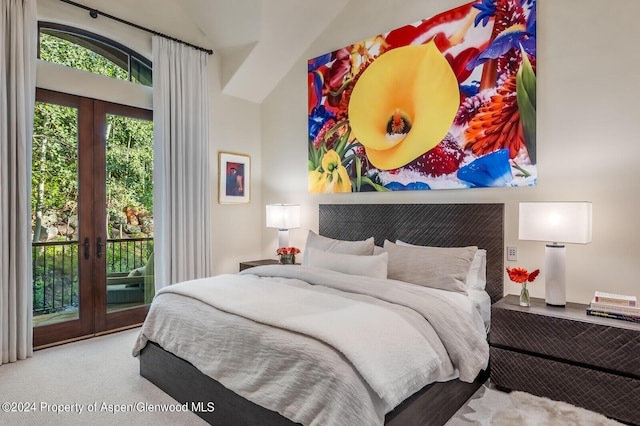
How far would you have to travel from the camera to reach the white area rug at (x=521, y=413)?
209 centimetres

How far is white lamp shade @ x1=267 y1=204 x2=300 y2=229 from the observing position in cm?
420

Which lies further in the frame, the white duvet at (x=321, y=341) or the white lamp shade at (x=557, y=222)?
the white lamp shade at (x=557, y=222)

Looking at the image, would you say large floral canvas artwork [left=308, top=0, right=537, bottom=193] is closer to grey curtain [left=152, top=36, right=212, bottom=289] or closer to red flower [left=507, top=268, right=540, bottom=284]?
red flower [left=507, top=268, right=540, bottom=284]

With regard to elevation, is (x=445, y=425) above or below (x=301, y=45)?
below

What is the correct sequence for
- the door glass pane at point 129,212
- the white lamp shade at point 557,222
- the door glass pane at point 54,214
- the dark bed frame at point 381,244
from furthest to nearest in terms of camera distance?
the door glass pane at point 129,212 < the door glass pane at point 54,214 < the white lamp shade at point 557,222 < the dark bed frame at point 381,244

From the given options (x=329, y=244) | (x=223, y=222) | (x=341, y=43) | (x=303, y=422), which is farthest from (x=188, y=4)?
(x=303, y=422)

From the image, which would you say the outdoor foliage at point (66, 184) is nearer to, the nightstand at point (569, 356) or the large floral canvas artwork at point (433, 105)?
the large floral canvas artwork at point (433, 105)

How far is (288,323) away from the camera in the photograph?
188 cm

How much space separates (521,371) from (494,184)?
4.63 feet

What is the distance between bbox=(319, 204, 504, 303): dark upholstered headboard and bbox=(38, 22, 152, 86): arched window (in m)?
2.49

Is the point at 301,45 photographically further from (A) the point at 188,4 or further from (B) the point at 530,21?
(B) the point at 530,21

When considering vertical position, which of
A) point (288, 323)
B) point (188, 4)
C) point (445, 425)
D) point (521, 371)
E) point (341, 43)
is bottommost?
point (445, 425)

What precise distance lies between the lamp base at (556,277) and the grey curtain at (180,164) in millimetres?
3312

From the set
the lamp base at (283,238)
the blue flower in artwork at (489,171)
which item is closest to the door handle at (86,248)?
the lamp base at (283,238)
